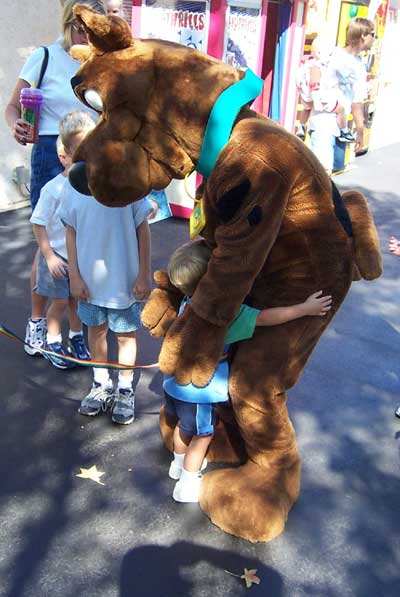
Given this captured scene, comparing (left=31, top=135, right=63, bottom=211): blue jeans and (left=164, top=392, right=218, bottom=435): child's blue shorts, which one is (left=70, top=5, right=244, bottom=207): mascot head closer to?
(left=164, top=392, right=218, bottom=435): child's blue shorts

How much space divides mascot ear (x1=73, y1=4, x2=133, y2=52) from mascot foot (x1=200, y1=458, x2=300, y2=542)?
181 cm

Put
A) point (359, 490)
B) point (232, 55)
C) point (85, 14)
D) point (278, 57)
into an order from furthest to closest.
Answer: point (278, 57)
point (232, 55)
point (359, 490)
point (85, 14)

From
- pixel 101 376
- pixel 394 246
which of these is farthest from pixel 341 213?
pixel 394 246

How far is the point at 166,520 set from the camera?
2857 millimetres

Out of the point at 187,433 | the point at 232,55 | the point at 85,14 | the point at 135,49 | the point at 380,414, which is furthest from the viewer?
the point at 232,55

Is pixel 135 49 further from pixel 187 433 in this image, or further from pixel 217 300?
pixel 187 433

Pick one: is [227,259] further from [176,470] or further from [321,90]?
[321,90]

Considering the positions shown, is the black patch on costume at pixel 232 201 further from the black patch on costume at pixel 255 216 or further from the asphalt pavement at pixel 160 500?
the asphalt pavement at pixel 160 500

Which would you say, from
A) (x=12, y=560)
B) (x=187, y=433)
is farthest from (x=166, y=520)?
(x=12, y=560)

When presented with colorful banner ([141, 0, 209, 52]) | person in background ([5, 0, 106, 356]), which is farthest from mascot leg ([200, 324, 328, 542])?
colorful banner ([141, 0, 209, 52])

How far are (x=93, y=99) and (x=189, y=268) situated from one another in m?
0.71

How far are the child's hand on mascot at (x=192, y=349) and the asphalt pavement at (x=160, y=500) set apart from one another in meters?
0.77

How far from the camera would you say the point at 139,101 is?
2.27 meters

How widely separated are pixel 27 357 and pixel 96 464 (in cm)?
119
